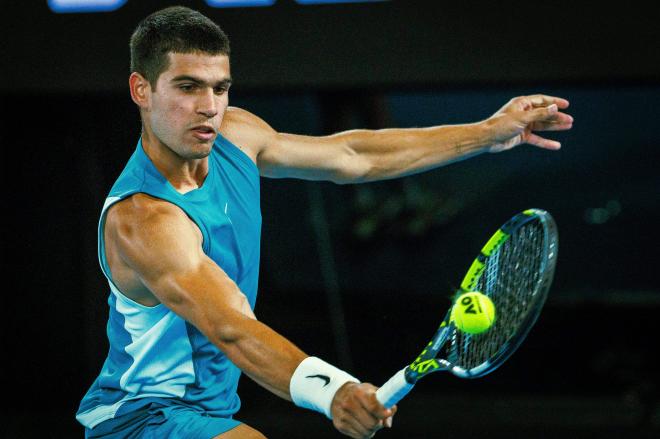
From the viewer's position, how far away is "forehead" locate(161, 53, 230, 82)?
2732 mm

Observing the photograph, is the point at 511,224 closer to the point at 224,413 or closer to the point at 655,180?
the point at 224,413

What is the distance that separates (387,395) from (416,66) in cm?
374

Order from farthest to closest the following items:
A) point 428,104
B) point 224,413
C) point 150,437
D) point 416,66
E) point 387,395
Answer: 1. point 428,104
2. point 416,66
3. point 224,413
4. point 150,437
5. point 387,395

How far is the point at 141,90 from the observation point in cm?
287

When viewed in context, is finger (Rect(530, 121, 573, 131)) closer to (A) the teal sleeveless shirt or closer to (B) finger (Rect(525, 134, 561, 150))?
(B) finger (Rect(525, 134, 561, 150))

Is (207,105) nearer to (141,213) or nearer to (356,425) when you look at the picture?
(141,213)

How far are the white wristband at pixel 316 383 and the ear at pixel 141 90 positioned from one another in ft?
3.16

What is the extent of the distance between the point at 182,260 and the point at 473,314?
0.71 metres

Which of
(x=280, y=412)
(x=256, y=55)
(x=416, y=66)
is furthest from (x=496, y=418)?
(x=256, y=55)

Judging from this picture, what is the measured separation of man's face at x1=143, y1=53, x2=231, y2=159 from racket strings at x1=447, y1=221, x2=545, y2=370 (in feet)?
2.79

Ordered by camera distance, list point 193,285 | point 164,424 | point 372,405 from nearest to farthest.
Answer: point 372,405 < point 193,285 < point 164,424

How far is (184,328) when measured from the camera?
108 inches

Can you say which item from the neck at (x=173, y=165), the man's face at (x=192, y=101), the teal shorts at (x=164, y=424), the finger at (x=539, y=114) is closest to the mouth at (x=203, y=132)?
the man's face at (x=192, y=101)

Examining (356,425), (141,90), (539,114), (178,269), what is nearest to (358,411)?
(356,425)
